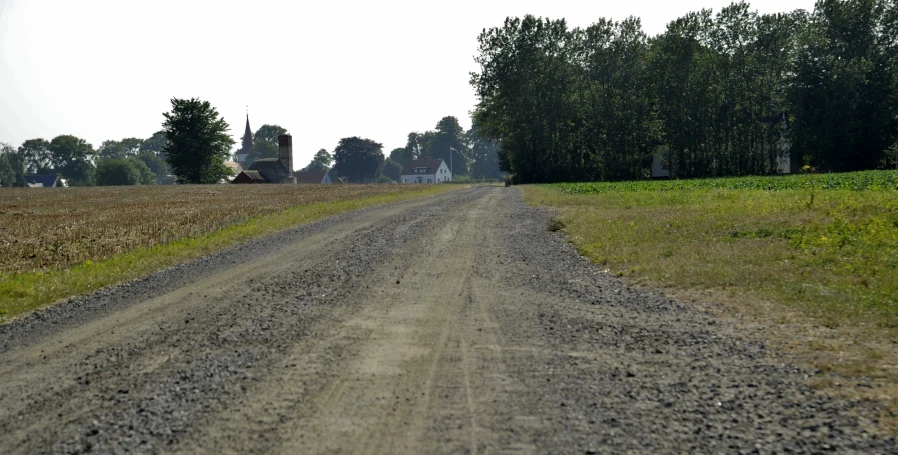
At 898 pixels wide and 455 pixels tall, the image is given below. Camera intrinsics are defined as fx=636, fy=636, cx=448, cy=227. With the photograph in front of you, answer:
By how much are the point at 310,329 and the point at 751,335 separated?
5.16 metres

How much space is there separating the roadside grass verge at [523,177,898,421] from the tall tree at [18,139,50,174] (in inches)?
7432

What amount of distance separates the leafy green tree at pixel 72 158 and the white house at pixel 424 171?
273 feet

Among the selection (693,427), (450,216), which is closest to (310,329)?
(693,427)

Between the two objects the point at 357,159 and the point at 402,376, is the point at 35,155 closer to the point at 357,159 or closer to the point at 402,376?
the point at 357,159

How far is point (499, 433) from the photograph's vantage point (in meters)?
4.71

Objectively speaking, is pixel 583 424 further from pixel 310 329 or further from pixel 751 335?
pixel 310 329

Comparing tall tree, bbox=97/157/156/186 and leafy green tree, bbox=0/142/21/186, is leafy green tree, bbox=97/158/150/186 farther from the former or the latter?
leafy green tree, bbox=0/142/21/186

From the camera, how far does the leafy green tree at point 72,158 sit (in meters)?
166

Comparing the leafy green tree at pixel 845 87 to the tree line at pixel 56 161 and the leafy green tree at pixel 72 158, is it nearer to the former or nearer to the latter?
the tree line at pixel 56 161

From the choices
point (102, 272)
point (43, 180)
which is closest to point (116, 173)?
point (43, 180)

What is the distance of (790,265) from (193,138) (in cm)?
9844

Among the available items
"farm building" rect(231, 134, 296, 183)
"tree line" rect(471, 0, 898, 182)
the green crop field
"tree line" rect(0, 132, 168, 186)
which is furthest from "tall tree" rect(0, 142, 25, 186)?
the green crop field

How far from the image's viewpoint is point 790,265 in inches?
441

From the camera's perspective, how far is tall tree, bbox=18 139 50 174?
171 metres
